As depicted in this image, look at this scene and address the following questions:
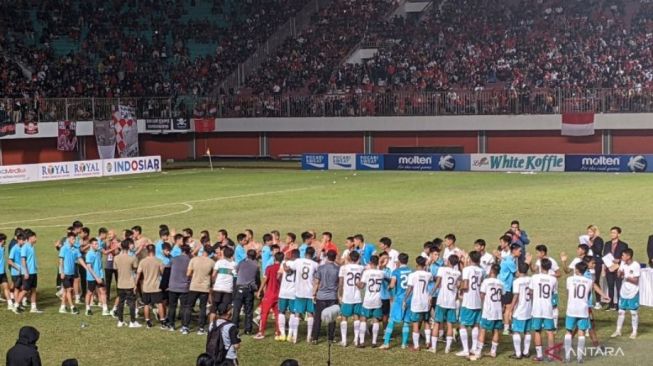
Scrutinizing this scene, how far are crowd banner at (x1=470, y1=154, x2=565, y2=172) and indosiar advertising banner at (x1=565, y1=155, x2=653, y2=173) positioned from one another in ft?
1.95

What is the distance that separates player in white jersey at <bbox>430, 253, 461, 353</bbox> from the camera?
17.3 metres

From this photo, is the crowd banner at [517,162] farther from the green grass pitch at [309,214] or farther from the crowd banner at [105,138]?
the crowd banner at [105,138]

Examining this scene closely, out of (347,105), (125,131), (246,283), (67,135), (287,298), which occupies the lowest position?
(287,298)

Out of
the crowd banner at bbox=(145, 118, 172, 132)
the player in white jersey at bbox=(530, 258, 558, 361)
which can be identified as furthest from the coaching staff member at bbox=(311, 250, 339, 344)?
the crowd banner at bbox=(145, 118, 172, 132)

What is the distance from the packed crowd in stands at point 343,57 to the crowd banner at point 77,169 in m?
4.91

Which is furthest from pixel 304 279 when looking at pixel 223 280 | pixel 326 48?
pixel 326 48

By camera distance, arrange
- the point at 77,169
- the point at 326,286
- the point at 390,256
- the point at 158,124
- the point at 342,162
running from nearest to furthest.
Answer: the point at 326,286, the point at 390,256, the point at 77,169, the point at 342,162, the point at 158,124

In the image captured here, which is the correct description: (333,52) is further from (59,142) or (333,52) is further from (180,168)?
(59,142)

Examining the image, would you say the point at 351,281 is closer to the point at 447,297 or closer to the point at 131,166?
the point at 447,297

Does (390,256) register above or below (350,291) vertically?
above

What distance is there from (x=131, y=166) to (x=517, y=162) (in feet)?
74.6

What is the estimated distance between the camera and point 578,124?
5791 cm

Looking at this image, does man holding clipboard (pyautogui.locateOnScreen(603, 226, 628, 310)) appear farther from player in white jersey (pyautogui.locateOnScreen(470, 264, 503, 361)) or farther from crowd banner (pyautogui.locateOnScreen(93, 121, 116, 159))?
crowd banner (pyautogui.locateOnScreen(93, 121, 116, 159))

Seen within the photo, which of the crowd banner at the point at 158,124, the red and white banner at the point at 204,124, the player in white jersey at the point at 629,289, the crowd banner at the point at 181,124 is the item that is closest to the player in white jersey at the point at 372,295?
the player in white jersey at the point at 629,289
